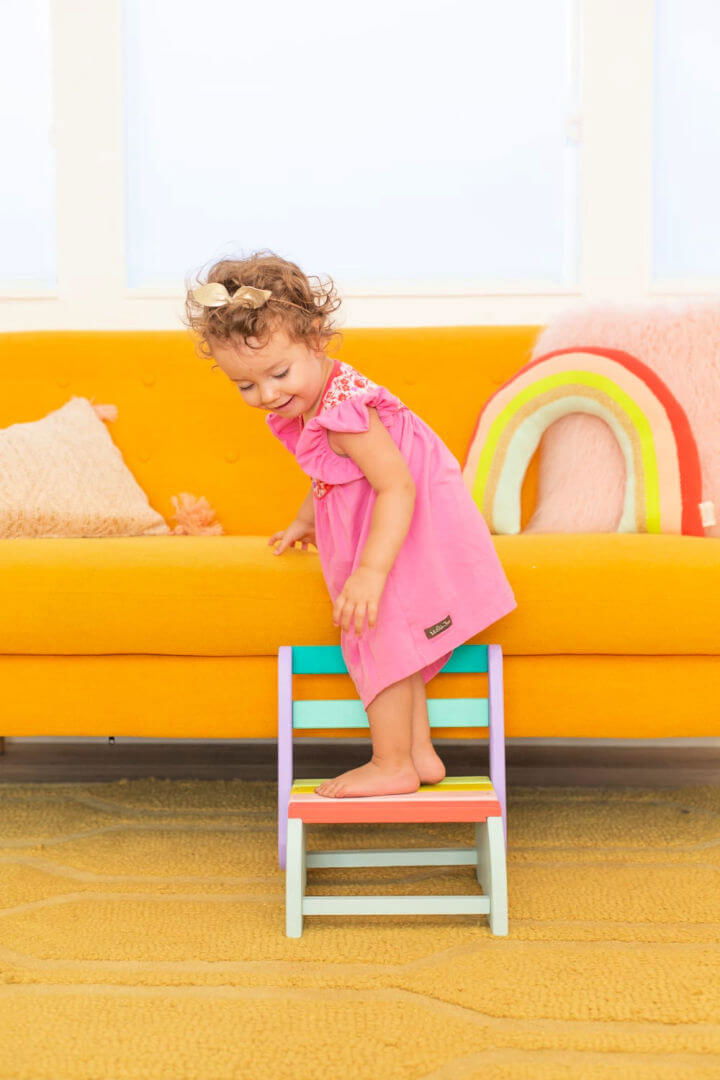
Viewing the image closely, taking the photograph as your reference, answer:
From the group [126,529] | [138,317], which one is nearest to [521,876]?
[126,529]

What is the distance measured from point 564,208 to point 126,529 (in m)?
1.56

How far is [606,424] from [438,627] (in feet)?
2.37

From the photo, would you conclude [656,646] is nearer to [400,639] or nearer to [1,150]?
[400,639]

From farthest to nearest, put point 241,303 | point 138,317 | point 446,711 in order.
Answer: point 138,317 < point 446,711 < point 241,303

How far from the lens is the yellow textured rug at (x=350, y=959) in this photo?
0.83 m

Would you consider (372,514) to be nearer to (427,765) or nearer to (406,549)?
(406,549)

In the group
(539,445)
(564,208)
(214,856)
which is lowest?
(214,856)

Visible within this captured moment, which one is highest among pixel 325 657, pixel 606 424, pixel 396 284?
pixel 396 284

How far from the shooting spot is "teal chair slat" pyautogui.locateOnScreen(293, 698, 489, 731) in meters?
1.32

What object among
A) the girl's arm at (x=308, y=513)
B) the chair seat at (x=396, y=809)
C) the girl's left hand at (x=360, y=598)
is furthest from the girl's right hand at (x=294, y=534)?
the chair seat at (x=396, y=809)

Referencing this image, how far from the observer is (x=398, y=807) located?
44.6 inches

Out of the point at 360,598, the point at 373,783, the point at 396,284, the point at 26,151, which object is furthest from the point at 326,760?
the point at 26,151

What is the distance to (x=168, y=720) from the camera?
141cm

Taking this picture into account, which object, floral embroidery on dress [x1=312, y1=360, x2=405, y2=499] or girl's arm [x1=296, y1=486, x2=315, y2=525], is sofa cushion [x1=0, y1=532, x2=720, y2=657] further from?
floral embroidery on dress [x1=312, y1=360, x2=405, y2=499]
